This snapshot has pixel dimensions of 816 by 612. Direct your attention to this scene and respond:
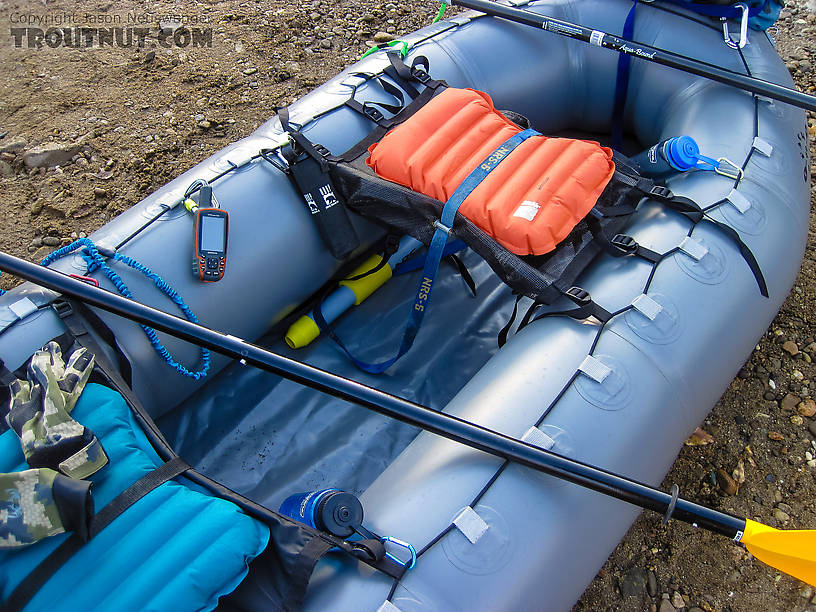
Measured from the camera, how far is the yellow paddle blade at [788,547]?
131cm

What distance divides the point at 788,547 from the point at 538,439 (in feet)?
1.75

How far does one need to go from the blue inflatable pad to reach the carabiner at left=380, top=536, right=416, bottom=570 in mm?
240

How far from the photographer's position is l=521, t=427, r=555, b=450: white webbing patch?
1408mm

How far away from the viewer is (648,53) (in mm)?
2150

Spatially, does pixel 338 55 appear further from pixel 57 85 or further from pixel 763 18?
pixel 763 18

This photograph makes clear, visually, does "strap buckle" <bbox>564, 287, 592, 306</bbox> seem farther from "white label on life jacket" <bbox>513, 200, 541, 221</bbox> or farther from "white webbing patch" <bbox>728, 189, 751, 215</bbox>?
"white webbing patch" <bbox>728, 189, 751, 215</bbox>

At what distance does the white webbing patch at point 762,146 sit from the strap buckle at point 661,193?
1.24ft

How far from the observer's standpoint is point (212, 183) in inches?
71.6

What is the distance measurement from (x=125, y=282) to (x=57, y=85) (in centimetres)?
216

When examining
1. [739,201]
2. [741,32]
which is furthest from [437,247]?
[741,32]

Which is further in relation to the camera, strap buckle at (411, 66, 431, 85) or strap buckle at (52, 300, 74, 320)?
strap buckle at (411, 66, 431, 85)

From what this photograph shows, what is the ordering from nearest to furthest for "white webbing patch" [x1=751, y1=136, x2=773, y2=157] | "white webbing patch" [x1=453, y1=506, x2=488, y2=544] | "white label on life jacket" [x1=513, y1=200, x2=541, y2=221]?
"white webbing patch" [x1=453, y1=506, x2=488, y2=544] < "white label on life jacket" [x1=513, y1=200, x2=541, y2=221] < "white webbing patch" [x1=751, y1=136, x2=773, y2=157]

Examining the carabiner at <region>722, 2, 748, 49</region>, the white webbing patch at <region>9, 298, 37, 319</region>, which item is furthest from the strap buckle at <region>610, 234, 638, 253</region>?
the white webbing patch at <region>9, 298, 37, 319</region>

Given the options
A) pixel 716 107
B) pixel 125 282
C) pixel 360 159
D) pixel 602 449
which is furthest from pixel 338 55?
pixel 602 449
